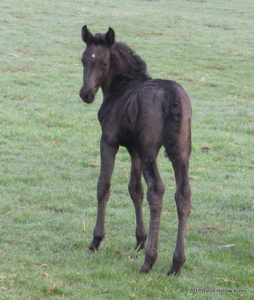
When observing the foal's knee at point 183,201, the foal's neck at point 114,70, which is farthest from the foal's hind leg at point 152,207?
the foal's neck at point 114,70

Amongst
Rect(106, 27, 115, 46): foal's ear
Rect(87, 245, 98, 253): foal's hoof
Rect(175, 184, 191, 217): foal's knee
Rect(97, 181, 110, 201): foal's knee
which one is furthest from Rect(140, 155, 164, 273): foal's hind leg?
Rect(106, 27, 115, 46): foal's ear

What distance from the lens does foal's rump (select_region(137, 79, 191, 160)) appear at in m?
Answer: 6.86

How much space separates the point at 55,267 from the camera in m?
7.02

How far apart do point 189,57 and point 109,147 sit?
52.9 feet

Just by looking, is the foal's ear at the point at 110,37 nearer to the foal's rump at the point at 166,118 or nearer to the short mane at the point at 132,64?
the short mane at the point at 132,64

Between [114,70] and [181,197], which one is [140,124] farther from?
[114,70]

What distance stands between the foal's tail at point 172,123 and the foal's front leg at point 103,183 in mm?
873

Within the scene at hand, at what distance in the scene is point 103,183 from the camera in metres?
7.62

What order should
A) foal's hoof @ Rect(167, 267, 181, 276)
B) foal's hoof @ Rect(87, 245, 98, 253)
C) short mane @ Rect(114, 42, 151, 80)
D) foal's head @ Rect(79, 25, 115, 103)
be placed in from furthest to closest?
short mane @ Rect(114, 42, 151, 80) < foal's hoof @ Rect(87, 245, 98, 253) < foal's head @ Rect(79, 25, 115, 103) < foal's hoof @ Rect(167, 267, 181, 276)

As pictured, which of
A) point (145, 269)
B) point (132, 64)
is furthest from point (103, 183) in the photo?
point (132, 64)

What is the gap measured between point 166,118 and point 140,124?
29cm

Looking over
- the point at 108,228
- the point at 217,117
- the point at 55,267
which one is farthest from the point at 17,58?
the point at 55,267

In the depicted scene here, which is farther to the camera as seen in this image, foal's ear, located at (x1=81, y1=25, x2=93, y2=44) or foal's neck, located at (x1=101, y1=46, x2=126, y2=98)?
foal's neck, located at (x1=101, y1=46, x2=126, y2=98)

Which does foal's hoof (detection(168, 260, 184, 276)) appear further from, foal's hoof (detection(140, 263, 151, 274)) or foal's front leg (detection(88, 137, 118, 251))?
foal's front leg (detection(88, 137, 118, 251))
